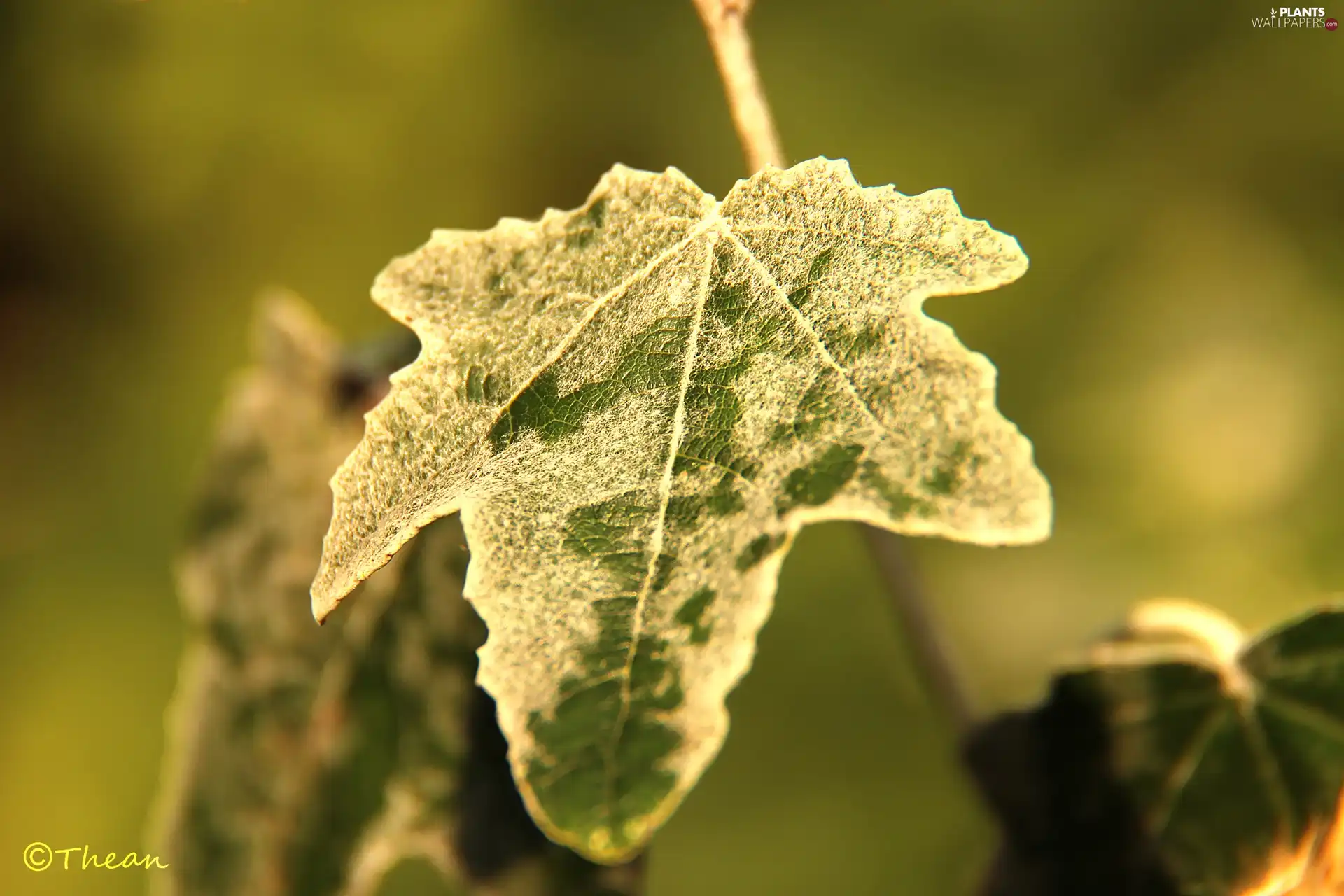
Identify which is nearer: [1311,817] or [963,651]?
[1311,817]

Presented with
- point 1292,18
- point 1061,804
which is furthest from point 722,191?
point 1061,804

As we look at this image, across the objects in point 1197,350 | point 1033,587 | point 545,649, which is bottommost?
point 545,649

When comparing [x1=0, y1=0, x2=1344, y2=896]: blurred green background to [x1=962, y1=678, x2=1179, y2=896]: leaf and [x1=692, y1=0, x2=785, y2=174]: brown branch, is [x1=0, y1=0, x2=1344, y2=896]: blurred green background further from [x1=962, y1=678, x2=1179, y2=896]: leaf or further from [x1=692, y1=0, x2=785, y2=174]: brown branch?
[x1=692, y1=0, x2=785, y2=174]: brown branch

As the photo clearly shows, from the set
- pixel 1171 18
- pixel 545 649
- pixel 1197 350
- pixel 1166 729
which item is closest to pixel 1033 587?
pixel 1197 350

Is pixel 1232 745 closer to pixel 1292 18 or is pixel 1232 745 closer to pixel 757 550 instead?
pixel 757 550

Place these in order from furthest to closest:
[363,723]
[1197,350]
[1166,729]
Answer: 1. [1197,350]
2. [363,723]
3. [1166,729]

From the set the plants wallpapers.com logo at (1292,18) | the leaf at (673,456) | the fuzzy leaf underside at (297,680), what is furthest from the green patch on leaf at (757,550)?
the plants wallpapers.com logo at (1292,18)

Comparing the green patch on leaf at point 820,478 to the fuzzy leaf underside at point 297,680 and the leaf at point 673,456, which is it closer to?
the leaf at point 673,456

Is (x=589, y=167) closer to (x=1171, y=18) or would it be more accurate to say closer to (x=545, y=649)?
(x=1171, y=18)
